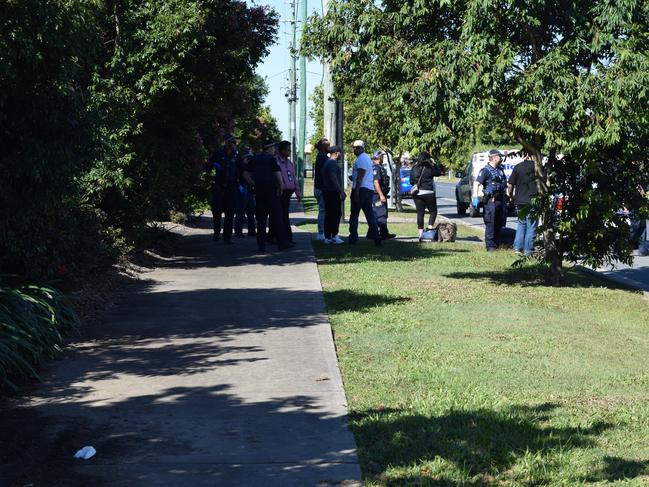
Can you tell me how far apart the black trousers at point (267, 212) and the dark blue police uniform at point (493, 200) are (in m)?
3.69

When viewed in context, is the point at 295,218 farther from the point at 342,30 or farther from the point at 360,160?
the point at 342,30

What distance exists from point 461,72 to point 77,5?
468 cm

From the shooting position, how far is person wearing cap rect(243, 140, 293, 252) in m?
16.1

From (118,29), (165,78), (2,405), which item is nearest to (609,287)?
(165,78)

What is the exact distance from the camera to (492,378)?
7402mm

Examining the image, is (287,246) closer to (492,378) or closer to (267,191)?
(267,191)

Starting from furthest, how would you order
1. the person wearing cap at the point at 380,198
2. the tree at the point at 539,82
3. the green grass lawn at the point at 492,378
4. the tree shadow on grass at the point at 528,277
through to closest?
the person wearing cap at the point at 380,198, the tree shadow on grass at the point at 528,277, the tree at the point at 539,82, the green grass lawn at the point at 492,378

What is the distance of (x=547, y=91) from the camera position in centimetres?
1136

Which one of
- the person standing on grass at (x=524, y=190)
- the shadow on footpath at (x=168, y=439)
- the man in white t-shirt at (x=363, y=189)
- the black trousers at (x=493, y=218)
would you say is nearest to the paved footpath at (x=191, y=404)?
the shadow on footpath at (x=168, y=439)

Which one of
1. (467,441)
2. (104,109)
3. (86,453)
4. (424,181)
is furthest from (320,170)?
(86,453)

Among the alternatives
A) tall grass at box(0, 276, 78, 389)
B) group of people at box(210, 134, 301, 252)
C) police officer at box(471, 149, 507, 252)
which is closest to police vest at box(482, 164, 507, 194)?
police officer at box(471, 149, 507, 252)

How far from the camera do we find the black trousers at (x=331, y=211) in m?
17.5

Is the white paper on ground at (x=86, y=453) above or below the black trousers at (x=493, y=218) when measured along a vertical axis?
below

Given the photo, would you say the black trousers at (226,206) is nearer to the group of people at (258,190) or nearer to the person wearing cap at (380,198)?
the group of people at (258,190)
